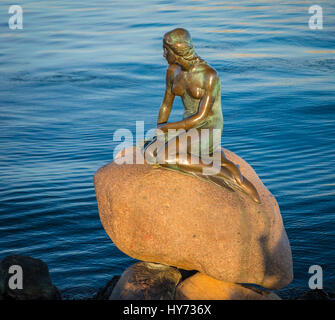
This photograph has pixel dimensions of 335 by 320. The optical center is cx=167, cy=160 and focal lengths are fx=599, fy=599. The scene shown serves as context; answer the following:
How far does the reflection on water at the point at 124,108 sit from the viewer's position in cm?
755

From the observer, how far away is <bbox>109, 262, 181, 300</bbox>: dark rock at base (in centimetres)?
578

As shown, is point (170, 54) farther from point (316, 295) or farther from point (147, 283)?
point (316, 295)

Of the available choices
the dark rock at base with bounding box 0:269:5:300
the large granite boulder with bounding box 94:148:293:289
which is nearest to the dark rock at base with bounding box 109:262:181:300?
the large granite boulder with bounding box 94:148:293:289

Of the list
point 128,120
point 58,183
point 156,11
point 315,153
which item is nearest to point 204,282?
point 58,183

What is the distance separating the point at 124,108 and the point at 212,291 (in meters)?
7.24

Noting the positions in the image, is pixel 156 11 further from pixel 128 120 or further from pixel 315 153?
pixel 315 153

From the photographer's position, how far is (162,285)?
19.3 ft

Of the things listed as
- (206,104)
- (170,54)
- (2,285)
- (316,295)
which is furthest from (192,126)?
(2,285)

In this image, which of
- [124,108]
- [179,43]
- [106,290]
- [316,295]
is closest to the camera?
[179,43]

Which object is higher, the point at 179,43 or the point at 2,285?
the point at 179,43

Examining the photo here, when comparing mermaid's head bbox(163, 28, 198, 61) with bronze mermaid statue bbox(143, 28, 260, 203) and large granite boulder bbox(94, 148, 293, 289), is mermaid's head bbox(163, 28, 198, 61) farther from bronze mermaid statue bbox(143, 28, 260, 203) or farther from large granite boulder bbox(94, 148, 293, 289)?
large granite boulder bbox(94, 148, 293, 289)

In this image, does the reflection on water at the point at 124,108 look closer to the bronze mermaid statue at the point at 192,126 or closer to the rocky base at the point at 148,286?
the rocky base at the point at 148,286

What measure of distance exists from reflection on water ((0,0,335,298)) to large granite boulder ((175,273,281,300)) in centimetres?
123

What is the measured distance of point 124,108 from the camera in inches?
492
